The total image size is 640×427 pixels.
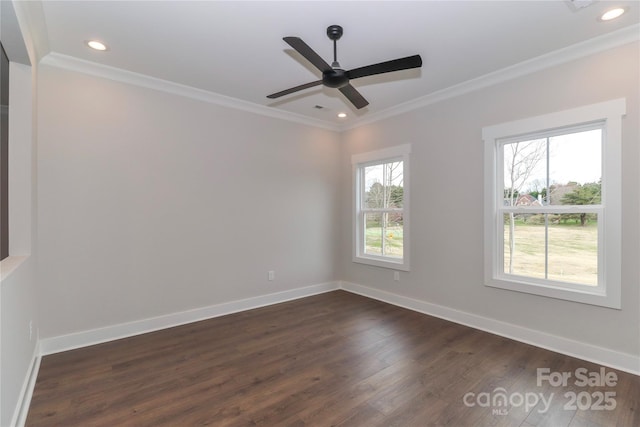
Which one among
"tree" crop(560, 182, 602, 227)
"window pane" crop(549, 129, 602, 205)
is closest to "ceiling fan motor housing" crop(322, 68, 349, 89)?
"window pane" crop(549, 129, 602, 205)

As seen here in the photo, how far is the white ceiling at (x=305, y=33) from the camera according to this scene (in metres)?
2.13

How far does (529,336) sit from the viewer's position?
295 cm

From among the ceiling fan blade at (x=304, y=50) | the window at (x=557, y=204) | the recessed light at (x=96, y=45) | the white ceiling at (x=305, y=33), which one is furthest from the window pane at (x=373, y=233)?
the recessed light at (x=96, y=45)

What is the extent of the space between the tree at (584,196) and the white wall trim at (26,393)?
4420 mm

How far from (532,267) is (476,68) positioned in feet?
6.88

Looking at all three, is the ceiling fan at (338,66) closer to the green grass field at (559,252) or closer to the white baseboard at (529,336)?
the green grass field at (559,252)

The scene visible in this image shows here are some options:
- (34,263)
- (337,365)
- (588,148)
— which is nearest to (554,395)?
(337,365)

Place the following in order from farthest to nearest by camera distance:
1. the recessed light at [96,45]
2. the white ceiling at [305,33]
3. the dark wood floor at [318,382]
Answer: the recessed light at [96,45] < the white ceiling at [305,33] < the dark wood floor at [318,382]

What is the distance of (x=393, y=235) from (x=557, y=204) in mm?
1961

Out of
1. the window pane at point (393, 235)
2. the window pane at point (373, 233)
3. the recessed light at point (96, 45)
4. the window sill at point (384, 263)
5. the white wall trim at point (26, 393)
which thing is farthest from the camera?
the window pane at point (373, 233)

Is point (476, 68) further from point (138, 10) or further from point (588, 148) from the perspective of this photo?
point (138, 10)

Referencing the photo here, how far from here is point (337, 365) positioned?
2549 mm

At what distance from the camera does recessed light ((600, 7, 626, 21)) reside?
2.15m

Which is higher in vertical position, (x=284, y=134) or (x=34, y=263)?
(x=284, y=134)
